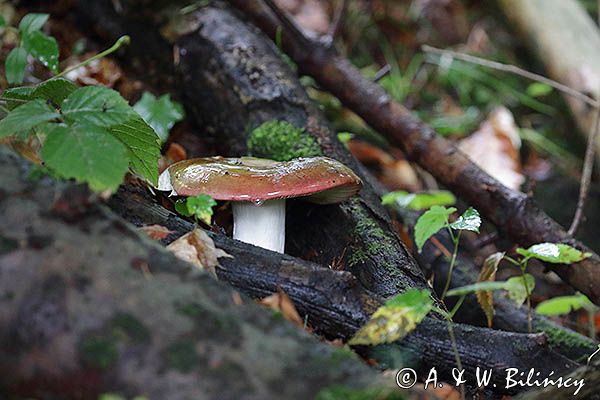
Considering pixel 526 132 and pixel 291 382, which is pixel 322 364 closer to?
pixel 291 382

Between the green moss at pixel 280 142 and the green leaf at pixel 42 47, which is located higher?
the green leaf at pixel 42 47

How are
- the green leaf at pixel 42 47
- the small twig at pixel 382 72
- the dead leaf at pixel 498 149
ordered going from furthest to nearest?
the dead leaf at pixel 498 149, the small twig at pixel 382 72, the green leaf at pixel 42 47

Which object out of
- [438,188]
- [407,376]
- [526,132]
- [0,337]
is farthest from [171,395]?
[526,132]

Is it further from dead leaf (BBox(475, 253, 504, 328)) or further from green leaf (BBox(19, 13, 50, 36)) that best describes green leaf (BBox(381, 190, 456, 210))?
green leaf (BBox(19, 13, 50, 36))

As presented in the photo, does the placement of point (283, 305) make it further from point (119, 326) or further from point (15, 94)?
point (15, 94)

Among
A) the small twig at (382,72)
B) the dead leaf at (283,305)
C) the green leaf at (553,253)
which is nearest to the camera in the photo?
the dead leaf at (283,305)

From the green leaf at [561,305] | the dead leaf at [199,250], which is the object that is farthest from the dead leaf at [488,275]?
the dead leaf at [199,250]

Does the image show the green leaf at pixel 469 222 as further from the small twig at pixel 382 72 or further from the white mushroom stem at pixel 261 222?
the small twig at pixel 382 72

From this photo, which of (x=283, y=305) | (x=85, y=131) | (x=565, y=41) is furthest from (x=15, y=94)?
(x=565, y=41)
